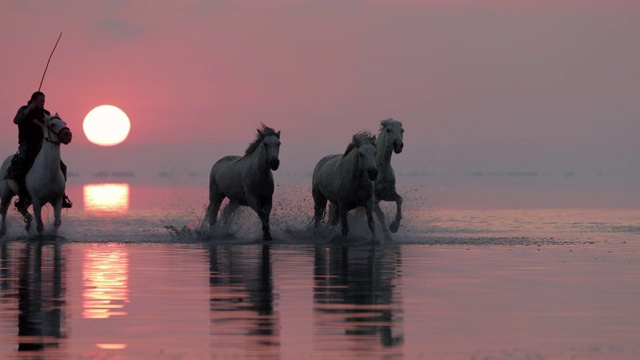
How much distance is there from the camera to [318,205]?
26594 mm

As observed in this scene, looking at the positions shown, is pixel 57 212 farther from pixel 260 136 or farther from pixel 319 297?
pixel 319 297

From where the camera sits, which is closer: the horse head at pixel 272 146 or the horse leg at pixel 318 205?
the horse head at pixel 272 146

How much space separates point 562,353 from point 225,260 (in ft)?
34.0

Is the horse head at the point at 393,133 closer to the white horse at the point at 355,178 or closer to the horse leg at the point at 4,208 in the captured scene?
the white horse at the point at 355,178

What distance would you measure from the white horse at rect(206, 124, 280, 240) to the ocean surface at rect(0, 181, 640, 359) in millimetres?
693

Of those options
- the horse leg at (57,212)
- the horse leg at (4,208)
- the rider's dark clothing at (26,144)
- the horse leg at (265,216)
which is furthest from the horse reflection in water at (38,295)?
the horse leg at (4,208)

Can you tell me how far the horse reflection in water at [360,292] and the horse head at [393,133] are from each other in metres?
3.25

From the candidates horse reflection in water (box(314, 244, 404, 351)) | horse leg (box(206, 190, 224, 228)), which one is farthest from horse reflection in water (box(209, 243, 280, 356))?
horse leg (box(206, 190, 224, 228))

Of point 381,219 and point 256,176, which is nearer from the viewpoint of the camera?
point 256,176

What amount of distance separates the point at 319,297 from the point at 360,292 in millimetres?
685

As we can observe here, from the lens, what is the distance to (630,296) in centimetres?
1420

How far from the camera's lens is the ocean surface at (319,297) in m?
10.4

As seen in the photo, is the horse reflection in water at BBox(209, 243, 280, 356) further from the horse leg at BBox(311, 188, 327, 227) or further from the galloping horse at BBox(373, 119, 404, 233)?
the horse leg at BBox(311, 188, 327, 227)

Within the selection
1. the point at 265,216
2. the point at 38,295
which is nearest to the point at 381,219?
the point at 265,216
